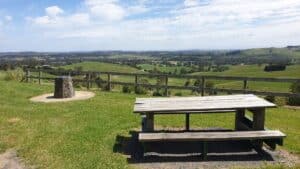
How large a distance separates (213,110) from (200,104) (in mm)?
497

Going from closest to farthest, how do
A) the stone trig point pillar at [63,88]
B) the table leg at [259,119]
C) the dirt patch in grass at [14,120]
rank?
the table leg at [259,119] → the dirt patch in grass at [14,120] → the stone trig point pillar at [63,88]

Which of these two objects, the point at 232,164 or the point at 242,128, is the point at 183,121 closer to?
the point at 242,128

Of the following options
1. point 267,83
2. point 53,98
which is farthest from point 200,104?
point 267,83

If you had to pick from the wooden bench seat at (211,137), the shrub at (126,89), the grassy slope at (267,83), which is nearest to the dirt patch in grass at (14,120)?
the wooden bench seat at (211,137)

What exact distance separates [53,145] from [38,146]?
326 mm

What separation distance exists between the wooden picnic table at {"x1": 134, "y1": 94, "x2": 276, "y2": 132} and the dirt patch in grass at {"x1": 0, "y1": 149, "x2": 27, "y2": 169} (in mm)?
2488

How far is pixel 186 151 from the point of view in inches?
310

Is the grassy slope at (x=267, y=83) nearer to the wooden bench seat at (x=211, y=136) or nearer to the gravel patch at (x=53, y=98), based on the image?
the gravel patch at (x=53, y=98)

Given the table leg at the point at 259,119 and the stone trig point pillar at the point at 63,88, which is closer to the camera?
the table leg at the point at 259,119

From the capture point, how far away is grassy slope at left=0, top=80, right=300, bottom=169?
292 inches

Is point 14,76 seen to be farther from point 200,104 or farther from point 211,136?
point 211,136

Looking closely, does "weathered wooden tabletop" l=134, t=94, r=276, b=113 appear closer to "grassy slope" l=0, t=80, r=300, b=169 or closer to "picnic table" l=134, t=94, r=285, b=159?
"picnic table" l=134, t=94, r=285, b=159

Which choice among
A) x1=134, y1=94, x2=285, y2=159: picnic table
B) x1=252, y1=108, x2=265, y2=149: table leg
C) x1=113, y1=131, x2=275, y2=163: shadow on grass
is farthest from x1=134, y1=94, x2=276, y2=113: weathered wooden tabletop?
x1=113, y1=131, x2=275, y2=163: shadow on grass

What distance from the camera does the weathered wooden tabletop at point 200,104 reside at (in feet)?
25.0
